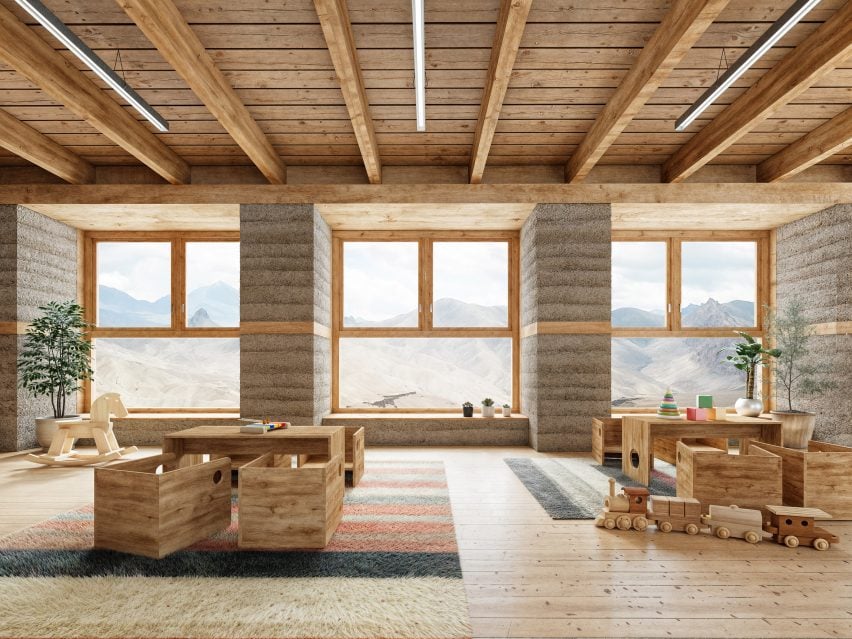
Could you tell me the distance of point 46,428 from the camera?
617 cm

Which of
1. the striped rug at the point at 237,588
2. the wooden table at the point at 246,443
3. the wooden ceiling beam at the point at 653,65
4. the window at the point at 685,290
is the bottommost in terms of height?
the striped rug at the point at 237,588

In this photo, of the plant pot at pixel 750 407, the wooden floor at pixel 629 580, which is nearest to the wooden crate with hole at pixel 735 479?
the wooden floor at pixel 629 580

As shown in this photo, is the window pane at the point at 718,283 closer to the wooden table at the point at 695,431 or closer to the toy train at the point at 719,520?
the wooden table at the point at 695,431

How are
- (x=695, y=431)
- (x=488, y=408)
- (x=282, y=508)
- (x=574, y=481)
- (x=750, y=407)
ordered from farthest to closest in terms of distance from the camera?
(x=488, y=408) → (x=750, y=407) → (x=574, y=481) → (x=695, y=431) → (x=282, y=508)

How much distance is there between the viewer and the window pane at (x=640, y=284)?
7.57 meters

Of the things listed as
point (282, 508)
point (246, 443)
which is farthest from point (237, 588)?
point (246, 443)

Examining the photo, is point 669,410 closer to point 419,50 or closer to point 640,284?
point 640,284

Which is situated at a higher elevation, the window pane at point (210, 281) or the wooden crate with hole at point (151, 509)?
the window pane at point (210, 281)

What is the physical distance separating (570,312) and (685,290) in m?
2.30

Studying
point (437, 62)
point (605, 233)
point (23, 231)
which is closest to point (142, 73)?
point (437, 62)

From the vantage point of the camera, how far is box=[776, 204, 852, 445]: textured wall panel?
6074 millimetres

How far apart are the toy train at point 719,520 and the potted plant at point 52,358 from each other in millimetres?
5815

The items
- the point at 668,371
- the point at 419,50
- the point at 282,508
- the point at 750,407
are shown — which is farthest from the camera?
the point at 668,371

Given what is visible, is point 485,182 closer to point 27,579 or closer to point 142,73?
point 142,73
